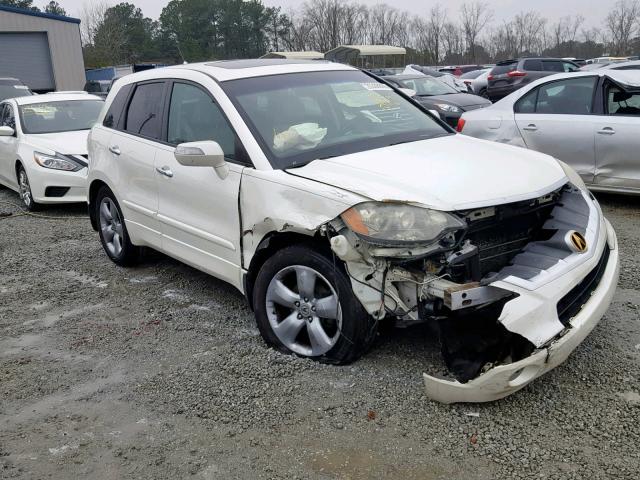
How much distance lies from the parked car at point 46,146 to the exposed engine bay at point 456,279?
5.92 m

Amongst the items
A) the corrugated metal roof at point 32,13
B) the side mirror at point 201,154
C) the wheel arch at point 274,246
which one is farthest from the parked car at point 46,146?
the corrugated metal roof at point 32,13

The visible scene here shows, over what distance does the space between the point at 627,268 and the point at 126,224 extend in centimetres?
405

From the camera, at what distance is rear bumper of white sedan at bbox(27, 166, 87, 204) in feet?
26.8

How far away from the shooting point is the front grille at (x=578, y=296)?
121 inches

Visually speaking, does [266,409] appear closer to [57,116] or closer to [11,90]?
[57,116]

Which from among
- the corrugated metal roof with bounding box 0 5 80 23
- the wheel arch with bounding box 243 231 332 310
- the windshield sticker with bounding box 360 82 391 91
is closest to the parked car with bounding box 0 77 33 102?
the windshield sticker with bounding box 360 82 391 91

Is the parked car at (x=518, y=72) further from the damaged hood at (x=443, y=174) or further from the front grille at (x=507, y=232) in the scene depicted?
the front grille at (x=507, y=232)

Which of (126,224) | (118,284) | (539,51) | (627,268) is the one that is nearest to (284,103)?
(126,224)

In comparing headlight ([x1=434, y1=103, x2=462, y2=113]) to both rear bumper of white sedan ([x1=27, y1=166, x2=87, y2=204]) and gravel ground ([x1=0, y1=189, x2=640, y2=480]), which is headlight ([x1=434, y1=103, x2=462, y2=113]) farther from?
gravel ground ([x1=0, y1=189, x2=640, y2=480])

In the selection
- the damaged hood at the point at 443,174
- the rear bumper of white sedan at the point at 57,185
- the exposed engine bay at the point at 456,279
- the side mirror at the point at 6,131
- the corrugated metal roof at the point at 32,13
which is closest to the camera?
the exposed engine bay at the point at 456,279

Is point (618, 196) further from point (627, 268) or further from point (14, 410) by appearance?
point (14, 410)

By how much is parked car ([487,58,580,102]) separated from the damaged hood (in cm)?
1596

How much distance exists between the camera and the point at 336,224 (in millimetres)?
3287

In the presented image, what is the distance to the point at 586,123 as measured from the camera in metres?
6.95
